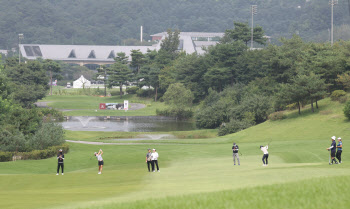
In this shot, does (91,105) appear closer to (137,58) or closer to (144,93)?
(144,93)

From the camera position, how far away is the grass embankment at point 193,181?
15370 mm

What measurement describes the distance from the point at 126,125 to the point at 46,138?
39.5 m

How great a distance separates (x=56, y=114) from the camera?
91250mm

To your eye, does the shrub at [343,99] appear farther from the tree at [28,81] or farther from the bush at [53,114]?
the tree at [28,81]

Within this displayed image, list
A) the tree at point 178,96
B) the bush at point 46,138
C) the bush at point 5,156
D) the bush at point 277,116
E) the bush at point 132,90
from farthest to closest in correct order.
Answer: the bush at point 132,90 → the tree at point 178,96 → the bush at point 277,116 → the bush at point 46,138 → the bush at point 5,156

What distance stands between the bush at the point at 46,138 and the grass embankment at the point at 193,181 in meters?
2.91

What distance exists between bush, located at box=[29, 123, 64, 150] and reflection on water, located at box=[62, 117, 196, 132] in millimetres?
28220

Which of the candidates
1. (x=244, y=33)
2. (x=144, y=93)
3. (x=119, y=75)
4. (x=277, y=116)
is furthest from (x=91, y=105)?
(x=277, y=116)

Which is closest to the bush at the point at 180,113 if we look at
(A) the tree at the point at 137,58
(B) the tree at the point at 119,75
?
(B) the tree at the point at 119,75

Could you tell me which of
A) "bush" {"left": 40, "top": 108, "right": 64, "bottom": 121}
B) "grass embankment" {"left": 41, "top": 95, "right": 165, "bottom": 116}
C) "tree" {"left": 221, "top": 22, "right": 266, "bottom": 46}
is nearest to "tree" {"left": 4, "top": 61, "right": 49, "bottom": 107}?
"grass embankment" {"left": 41, "top": 95, "right": 165, "bottom": 116}

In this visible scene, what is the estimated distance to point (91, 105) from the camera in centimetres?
11738

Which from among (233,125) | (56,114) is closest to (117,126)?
(56,114)

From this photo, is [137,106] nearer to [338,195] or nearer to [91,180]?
[91,180]

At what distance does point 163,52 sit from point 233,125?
80.7 m
